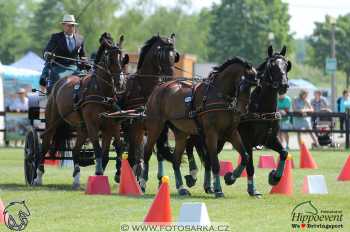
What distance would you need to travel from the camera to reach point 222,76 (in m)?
16.2

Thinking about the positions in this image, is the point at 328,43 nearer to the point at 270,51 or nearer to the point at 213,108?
the point at 270,51

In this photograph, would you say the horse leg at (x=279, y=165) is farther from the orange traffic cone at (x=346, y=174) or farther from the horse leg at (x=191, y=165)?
the orange traffic cone at (x=346, y=174)

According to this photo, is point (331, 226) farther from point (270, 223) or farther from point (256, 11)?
point (256, 11)

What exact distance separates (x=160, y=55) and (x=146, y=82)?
0.66 meters

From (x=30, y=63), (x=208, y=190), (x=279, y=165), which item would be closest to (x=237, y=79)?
(x=279, y=165)

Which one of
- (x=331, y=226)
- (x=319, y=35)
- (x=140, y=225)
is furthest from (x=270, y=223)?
(x=319, y=35)

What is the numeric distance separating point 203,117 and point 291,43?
7404 cm

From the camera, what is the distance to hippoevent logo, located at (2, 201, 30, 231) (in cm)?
1234

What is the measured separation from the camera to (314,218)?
42.5ft

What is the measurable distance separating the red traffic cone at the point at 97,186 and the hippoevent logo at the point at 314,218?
332 centimetres

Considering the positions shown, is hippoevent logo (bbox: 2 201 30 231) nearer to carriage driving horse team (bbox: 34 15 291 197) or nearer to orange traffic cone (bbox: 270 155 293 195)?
carriage driving horse team (bbox: 34 15 291 197)

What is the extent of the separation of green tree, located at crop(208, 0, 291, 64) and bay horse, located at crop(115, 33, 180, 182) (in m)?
61.7

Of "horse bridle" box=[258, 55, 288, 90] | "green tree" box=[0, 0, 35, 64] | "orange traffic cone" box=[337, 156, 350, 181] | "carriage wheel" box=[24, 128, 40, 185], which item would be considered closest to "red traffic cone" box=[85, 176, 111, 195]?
"carriage wheel" box=[24, 128, 40, 185]

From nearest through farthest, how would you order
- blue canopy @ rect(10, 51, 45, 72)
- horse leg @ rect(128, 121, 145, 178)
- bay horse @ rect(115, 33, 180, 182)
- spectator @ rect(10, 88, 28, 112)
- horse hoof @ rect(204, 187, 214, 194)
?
1. horse hoof @ rect(204, 187, 214, 194)
2. horse leg @ rect(128, 121, 145, 178)
3. bay horse @ rect(115, 33, 180, 182)
4. spectator @ rect(10, 88, 28, 112)
5. blue canopy @ rect(10, 51, 45, 72)
